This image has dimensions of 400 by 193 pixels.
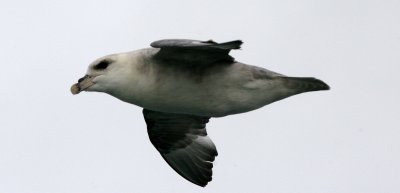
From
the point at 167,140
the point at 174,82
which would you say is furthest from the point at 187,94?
the point at 167,140

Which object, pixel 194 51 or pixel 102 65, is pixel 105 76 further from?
pixel 194 51

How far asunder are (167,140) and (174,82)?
259cm

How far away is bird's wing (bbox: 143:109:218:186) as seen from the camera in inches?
618

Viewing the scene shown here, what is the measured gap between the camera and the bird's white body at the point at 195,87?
13.2m

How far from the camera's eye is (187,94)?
13359mm

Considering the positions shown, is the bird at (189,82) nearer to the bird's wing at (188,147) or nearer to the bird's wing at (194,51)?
the bird's wing at (194,51)

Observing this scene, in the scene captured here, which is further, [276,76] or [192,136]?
[192,136]

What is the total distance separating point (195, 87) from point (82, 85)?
1510 millimetres

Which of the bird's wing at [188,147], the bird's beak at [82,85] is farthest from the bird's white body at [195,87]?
the bird's wing at [188,147]

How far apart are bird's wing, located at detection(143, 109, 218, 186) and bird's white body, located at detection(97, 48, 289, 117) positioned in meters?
2.10

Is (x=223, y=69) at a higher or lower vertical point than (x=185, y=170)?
higher

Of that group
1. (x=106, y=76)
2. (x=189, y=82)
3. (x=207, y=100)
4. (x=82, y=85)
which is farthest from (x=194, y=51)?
(x=82, y=85)

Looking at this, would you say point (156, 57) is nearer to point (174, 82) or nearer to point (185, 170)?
point (174, 82)

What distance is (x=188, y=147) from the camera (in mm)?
15906
